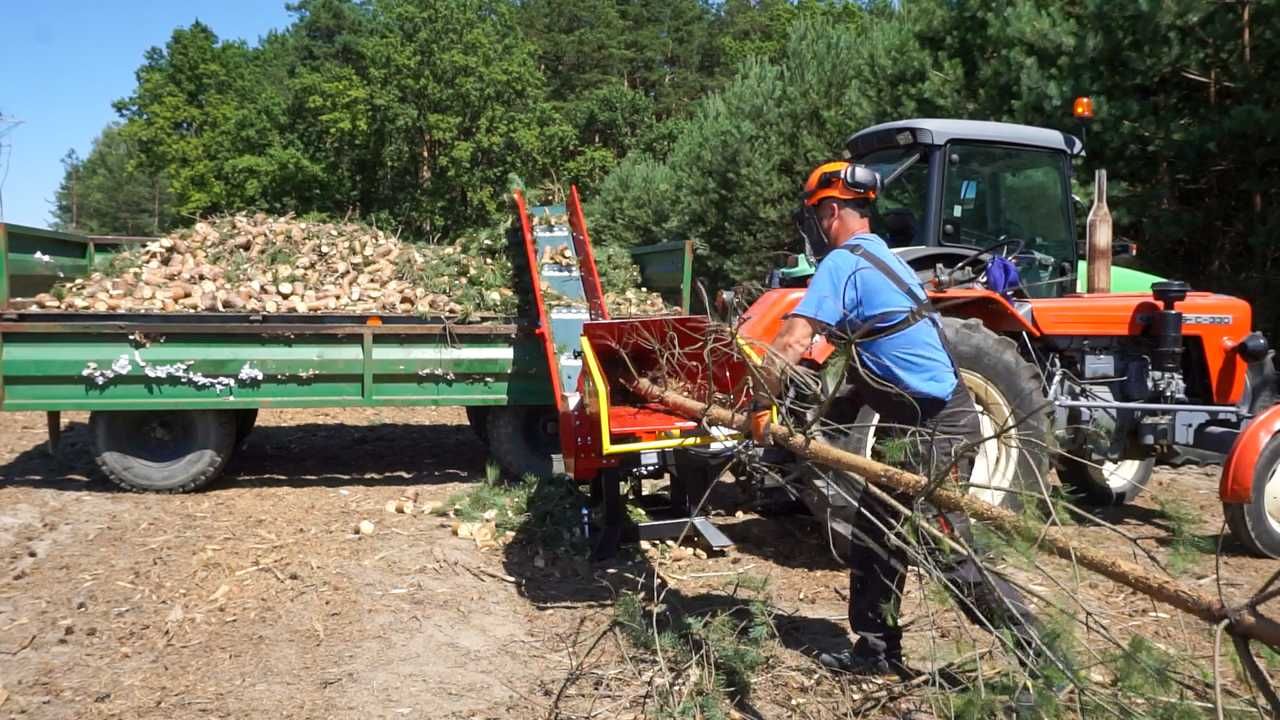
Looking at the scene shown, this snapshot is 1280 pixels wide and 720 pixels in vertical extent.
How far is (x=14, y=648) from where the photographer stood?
15.5 ft

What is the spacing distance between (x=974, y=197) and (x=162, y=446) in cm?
573

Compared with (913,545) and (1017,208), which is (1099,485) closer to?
(1017,208)

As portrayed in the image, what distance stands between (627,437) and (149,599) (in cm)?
261

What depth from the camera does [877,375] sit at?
13.4ft

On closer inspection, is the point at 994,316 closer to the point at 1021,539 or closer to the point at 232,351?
the point at 1021,539

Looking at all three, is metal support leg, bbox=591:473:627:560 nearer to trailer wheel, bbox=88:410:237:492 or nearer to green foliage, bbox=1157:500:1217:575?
green foliage, bbox=1157:500:1217:575

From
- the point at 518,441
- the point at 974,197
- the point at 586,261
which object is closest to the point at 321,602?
the point at 518,441

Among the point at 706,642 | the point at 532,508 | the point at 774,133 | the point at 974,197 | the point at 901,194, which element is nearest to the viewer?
the point at 706,642

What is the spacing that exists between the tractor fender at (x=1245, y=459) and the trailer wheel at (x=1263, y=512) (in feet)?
0.56

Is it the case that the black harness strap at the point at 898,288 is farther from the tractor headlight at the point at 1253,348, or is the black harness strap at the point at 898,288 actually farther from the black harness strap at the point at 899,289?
the tractor headlight at the point at 1253,348

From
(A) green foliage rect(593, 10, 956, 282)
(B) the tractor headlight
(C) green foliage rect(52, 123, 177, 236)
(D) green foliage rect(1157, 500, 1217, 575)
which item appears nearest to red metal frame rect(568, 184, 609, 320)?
(B) the tractor headlight

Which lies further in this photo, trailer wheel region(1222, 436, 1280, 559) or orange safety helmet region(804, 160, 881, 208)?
trailer wheel region(1222, 436, 1280, 559)

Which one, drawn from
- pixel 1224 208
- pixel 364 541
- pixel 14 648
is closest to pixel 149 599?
pixel 14 648

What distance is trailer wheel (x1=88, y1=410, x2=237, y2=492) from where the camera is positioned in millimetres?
7246
